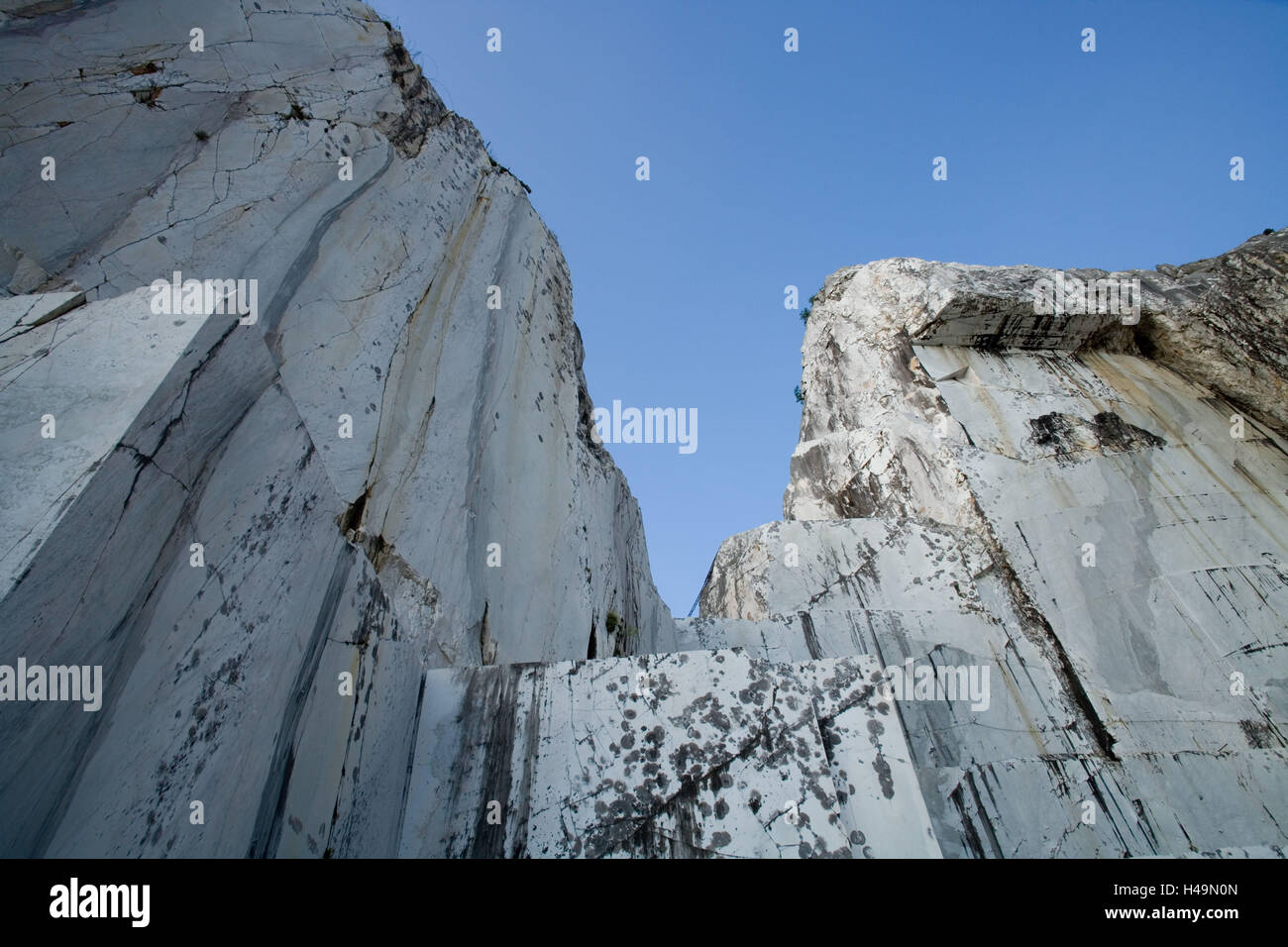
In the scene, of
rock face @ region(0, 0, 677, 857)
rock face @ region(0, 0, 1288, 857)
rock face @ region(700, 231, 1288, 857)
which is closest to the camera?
rock face @ region(0, 0, 677, 857)

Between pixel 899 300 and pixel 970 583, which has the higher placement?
pixel 899 300

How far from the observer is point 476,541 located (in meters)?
3.81

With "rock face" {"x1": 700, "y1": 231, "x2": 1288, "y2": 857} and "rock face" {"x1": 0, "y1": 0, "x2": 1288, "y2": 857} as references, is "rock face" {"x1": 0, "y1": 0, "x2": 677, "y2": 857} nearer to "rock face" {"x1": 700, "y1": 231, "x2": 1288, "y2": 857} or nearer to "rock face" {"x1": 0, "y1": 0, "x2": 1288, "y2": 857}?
Result: "rock face" {"x1": 0, "y1": 0, "x2": 1288, "y2": 857}

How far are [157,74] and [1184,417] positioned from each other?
31.4 feet

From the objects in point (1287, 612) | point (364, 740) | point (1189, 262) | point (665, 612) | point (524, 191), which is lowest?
point (364, 740)

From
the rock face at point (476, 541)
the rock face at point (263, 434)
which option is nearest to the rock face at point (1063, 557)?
the rock face at point (476, 541)

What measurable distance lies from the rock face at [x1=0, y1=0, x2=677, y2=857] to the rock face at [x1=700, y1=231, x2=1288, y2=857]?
2480 mm

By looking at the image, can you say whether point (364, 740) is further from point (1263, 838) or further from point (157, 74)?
point (1263, 838)

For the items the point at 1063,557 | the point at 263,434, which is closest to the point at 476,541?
the point at 263,434

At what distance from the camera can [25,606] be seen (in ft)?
4.03

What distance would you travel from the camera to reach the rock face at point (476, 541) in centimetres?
160

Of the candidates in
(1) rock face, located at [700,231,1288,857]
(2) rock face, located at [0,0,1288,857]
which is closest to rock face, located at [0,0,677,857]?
(2) rock face, located at [0,0,1288,857]

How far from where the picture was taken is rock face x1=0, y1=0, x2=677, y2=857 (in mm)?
1450
